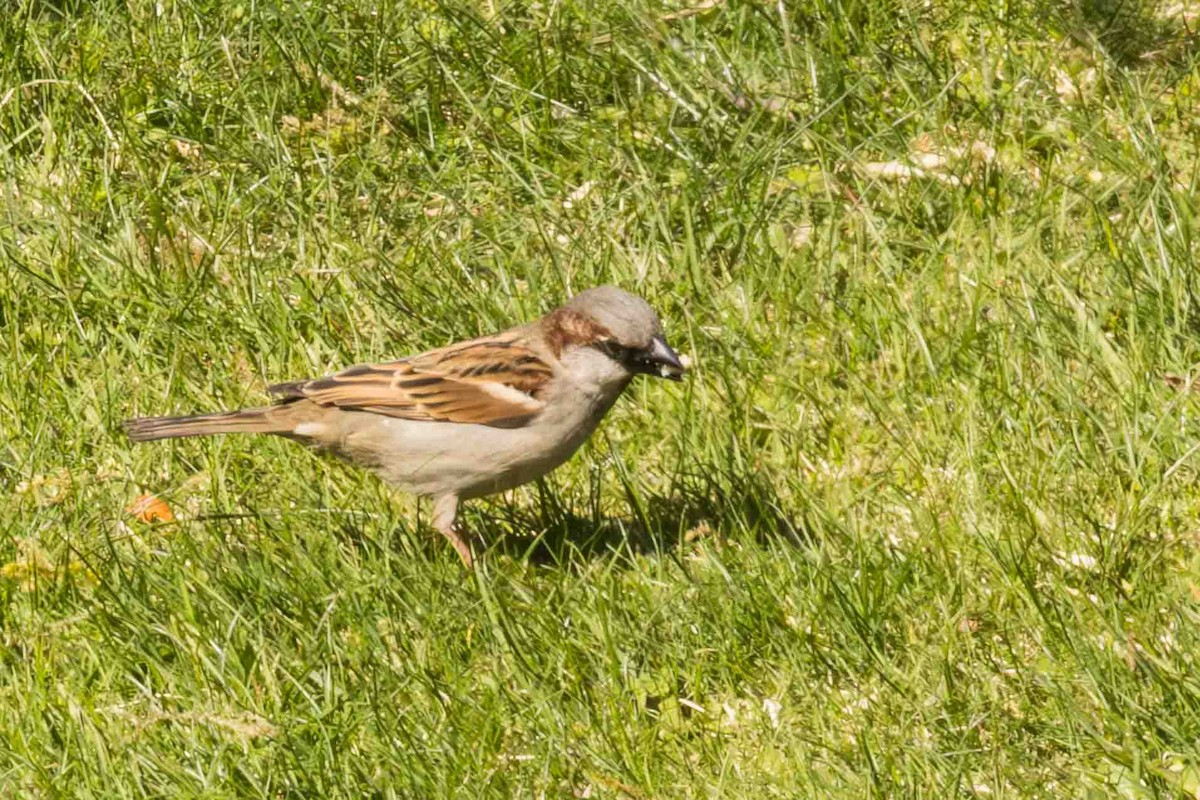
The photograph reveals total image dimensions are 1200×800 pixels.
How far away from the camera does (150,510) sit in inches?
223

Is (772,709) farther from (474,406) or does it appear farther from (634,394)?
(634,394)

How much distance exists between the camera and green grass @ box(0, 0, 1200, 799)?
15.1 ft

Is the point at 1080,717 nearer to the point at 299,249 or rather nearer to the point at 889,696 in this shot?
the point at 889,696

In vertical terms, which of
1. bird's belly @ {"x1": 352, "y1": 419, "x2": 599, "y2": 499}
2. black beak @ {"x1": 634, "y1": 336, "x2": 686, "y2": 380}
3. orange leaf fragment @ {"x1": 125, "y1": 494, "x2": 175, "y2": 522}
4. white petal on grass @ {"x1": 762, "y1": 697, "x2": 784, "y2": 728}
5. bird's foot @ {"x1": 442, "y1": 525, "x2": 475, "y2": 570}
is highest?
black beak @ {"x1": 634, "y1": 336, "x2": 686, "y2": 380}

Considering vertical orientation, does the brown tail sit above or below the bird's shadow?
above

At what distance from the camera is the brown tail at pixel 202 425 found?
562 cm

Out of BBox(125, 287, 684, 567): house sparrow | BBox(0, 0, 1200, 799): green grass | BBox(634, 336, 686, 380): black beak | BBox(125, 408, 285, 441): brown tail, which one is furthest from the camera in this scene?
BBox(125, 408, 285, 441): brown tail

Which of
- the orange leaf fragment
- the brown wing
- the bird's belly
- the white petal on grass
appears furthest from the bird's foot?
the white petal on grass

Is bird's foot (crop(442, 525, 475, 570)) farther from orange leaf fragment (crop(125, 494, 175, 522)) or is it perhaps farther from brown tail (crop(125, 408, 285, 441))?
orange leaf fragment (crop(125, 494, 175, 522))

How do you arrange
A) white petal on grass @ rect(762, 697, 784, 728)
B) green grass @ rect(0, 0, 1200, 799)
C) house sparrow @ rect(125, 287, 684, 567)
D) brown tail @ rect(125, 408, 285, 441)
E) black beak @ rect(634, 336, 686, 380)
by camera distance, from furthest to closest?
brown tail @ rect(125, 408, 285, 441) < house sparrow @ rect(125, 287, 684, 567) < black beak @ rect(634, 336, 686, 380) < white petal on grass @ rect(762, 697, 784, 728) < green grass @ rect(0, 0, 1200, 799)

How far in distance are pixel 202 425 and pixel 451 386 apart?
0.76 m

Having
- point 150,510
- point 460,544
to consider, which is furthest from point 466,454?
point 150,510

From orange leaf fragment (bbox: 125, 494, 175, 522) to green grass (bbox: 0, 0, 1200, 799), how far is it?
0.29 feet

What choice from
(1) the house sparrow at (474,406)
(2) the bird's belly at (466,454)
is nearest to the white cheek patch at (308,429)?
(1) the house sparrow at (474,406)
